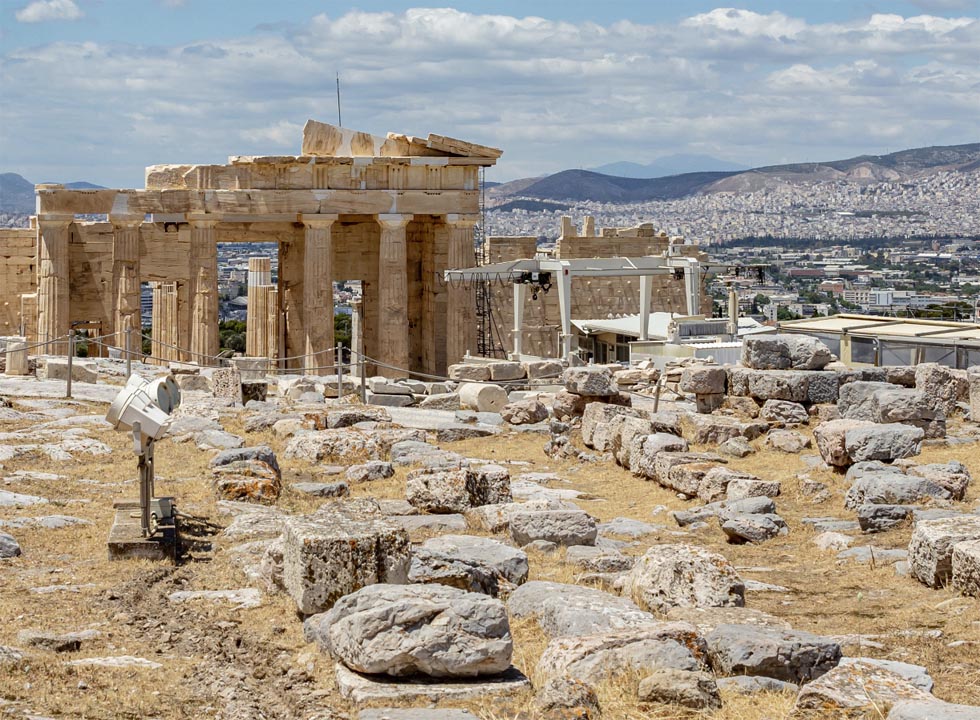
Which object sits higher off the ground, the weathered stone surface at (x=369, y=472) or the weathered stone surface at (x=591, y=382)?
the weathered stone surface at (x=591, y=382)

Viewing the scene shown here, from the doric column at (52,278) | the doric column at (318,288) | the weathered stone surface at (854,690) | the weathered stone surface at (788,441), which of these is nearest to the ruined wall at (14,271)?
the doric column at (52,278)

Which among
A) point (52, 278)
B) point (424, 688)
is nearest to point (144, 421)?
point (424, 688)

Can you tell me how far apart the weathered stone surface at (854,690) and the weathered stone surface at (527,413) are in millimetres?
15400

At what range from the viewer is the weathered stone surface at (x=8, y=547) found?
12.3m

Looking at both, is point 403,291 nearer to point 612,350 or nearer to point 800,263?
point 612,350

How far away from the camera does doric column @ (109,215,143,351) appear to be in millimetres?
34344

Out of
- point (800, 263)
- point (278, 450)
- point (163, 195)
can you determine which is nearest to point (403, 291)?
point (163, 195)

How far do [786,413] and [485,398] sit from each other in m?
5.90

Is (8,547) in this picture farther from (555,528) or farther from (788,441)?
(788,441)

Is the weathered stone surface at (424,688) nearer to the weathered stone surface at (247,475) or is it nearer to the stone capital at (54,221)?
the weathered stone surface at (247,475)

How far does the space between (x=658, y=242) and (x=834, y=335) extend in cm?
1668

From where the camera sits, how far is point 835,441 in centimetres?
1733

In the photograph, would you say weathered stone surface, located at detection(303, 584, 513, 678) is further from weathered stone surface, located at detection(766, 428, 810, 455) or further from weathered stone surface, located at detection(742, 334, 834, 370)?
weathered stone surface, located at detection(742, 334, 834, 370)

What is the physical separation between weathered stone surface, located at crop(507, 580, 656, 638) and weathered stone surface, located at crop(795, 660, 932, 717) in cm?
135
